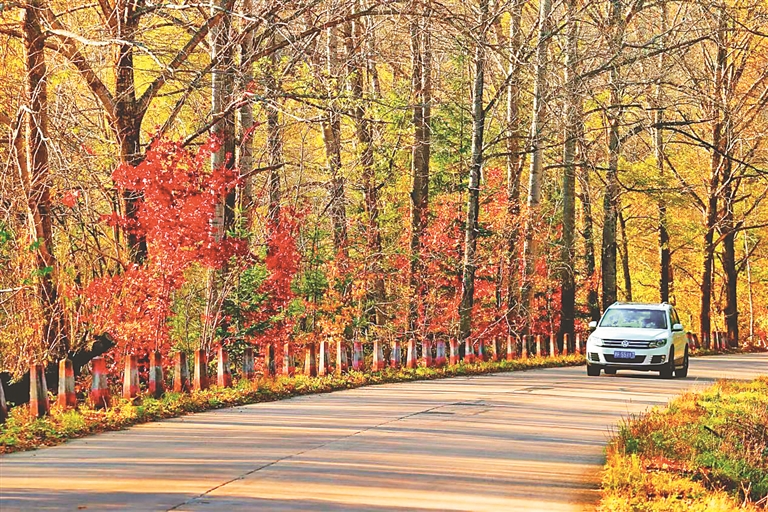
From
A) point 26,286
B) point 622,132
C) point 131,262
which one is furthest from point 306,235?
point 622,132

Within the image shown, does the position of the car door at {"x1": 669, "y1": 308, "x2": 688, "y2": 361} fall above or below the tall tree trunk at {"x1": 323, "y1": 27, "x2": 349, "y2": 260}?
below

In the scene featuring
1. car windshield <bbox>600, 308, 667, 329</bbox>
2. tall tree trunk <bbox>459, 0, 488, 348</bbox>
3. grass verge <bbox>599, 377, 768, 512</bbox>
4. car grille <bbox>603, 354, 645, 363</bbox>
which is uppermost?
tall tree trunk <bbox>459, 0, 488, 348</bbox>

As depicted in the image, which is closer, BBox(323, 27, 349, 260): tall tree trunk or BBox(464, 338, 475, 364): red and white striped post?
BBox(464, 338, 475, 364): red and white striped post

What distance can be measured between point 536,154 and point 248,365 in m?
17.9

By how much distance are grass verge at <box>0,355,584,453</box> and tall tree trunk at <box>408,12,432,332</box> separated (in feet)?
33.4

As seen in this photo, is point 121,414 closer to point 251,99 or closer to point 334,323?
point 251,99

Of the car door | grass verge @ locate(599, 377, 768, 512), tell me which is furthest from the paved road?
the car door

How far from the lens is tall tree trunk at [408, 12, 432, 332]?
37.0 m

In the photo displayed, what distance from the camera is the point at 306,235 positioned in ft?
117

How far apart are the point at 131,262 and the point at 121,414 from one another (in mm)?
8578

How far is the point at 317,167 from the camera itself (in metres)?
40.6

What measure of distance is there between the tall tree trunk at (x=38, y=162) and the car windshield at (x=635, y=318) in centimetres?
1524

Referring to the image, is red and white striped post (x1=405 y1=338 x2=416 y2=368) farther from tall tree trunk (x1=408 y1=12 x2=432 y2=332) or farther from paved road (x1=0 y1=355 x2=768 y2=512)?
paved road (x1=0 y1=355 x2=768 y2=512)

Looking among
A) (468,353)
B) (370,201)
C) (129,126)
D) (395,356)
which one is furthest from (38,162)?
(370,201)
